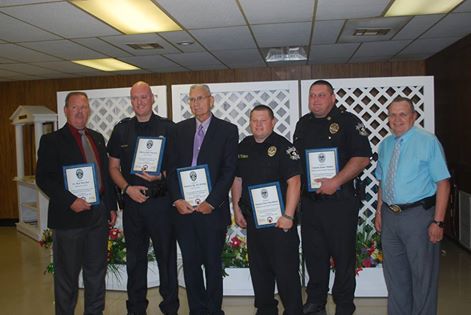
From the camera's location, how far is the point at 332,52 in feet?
18.5

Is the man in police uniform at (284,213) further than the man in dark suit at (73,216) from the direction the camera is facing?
No

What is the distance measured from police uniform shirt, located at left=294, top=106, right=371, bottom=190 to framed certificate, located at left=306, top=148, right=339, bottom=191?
4 centimetres

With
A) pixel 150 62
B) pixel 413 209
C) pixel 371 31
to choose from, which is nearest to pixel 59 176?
pixel 413 209

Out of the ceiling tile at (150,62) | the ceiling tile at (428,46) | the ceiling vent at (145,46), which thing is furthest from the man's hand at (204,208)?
the ceiling tile at (428,46)

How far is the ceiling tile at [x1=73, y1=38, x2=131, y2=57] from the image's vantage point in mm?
4549

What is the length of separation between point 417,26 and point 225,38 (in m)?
2.07

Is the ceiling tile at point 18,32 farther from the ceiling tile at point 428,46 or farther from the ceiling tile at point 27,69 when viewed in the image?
the ceiling tile at point 428,46

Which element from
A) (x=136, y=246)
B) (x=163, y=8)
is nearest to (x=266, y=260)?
(x=136, y=246)

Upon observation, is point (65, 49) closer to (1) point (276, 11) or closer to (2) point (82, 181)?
(1) point (276, 11)

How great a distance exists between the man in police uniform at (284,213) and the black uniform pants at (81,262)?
0.97m

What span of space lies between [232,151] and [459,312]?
6.94ft

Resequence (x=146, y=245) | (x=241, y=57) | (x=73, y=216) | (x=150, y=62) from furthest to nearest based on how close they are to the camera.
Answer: (x=150, y=62) < (x=241, y=57) < (x=146, y=245) < (x=73, y=216)

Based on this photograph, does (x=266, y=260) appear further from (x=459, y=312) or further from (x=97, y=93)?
(x=97, y=93)

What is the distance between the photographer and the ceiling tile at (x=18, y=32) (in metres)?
3.69
